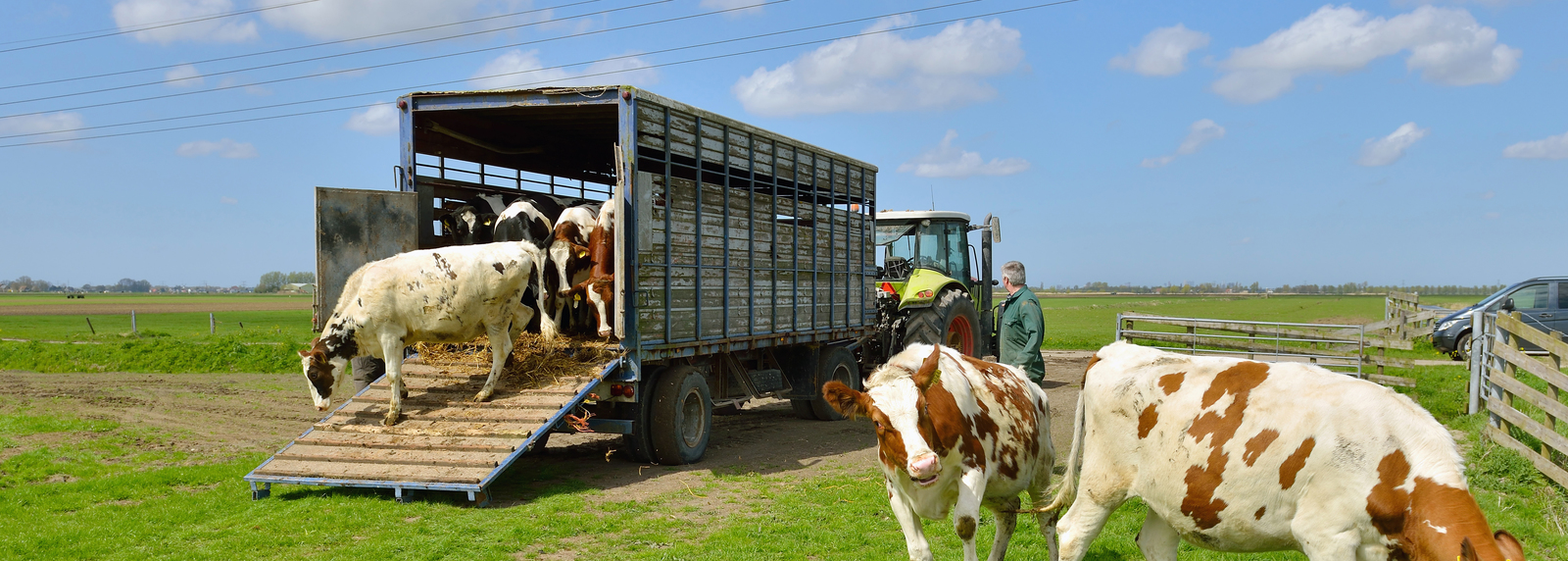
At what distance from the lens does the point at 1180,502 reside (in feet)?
13.0

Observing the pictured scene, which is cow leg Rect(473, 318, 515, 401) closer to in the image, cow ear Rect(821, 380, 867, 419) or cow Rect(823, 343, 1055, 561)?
cow Rect(823, 343, 1055, 561)

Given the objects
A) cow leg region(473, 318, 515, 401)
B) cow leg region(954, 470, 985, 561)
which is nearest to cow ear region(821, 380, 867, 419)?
cow leg region(954, 470, 985, 561)

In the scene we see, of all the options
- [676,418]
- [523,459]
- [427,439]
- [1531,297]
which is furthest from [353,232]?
[1531,297]

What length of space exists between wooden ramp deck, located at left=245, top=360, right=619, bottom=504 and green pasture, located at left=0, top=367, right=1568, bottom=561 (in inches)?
7.5

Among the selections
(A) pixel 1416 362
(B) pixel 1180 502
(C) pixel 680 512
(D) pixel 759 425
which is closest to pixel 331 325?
(C) pixel 680 512

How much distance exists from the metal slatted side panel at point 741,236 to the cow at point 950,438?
3767mm

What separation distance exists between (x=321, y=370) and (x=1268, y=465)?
24.0 ft

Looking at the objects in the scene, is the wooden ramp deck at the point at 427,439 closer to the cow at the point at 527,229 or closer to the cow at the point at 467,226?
the cow at the point at 527,229

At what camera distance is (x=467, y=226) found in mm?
9734

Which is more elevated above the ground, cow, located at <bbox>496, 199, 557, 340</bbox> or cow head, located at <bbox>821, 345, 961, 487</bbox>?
cow, located at <bbox>496, 199, 557, 340</bbox>

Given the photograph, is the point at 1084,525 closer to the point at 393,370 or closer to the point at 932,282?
the point at 393,370

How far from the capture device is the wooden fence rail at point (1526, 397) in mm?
7141

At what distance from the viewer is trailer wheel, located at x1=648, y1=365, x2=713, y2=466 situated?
28.9 feet

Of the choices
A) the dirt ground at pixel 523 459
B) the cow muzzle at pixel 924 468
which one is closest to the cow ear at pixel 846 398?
the cow muzzle at pixel 924 468
